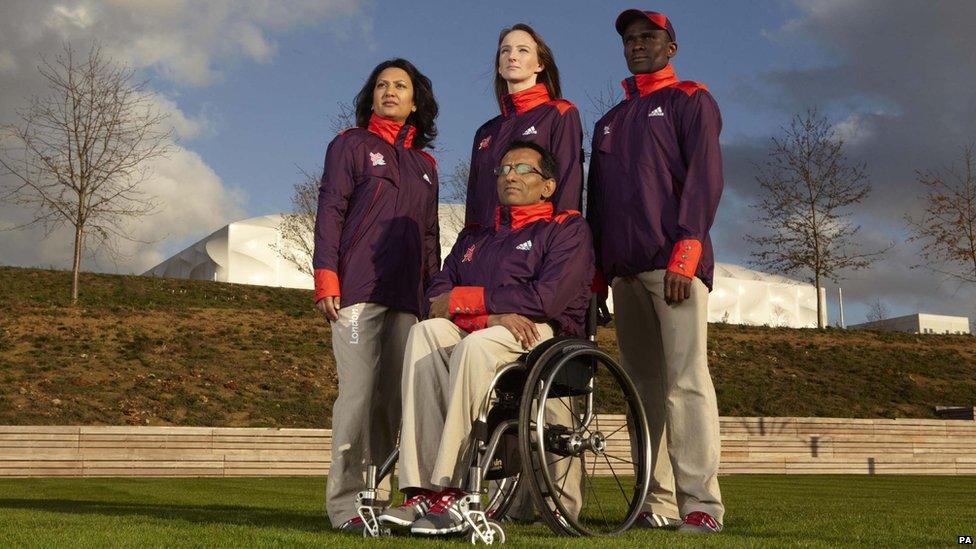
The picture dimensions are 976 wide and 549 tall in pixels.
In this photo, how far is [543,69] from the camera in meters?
4.79

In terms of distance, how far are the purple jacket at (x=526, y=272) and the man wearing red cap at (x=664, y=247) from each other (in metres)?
0.34

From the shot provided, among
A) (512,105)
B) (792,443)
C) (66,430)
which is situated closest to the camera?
(512,105)

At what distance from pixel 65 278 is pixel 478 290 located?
20108 mm

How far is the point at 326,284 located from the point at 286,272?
3432 centimetres

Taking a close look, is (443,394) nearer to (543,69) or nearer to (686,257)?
(686,257)

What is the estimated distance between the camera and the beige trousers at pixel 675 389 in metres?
4.10

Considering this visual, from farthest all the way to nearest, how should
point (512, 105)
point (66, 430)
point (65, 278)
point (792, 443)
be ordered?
point (65, 278) → point (792, 443) → point (66, 430) → point (512, 105)

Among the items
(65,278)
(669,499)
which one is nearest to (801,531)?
(669,499)

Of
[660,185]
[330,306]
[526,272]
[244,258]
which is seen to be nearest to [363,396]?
[330,306]

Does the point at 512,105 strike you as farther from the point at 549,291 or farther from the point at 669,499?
the point at 669,499

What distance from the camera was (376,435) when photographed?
15.1ft

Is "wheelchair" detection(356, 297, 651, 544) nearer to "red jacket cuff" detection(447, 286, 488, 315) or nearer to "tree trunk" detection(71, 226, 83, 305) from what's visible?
"red jacket cuff" detection(447, 286, 488, 315)

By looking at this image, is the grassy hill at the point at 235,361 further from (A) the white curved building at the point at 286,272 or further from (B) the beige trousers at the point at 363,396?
(A) the white curved building at the point at 286,272

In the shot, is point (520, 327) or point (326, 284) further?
point (326, 284)
